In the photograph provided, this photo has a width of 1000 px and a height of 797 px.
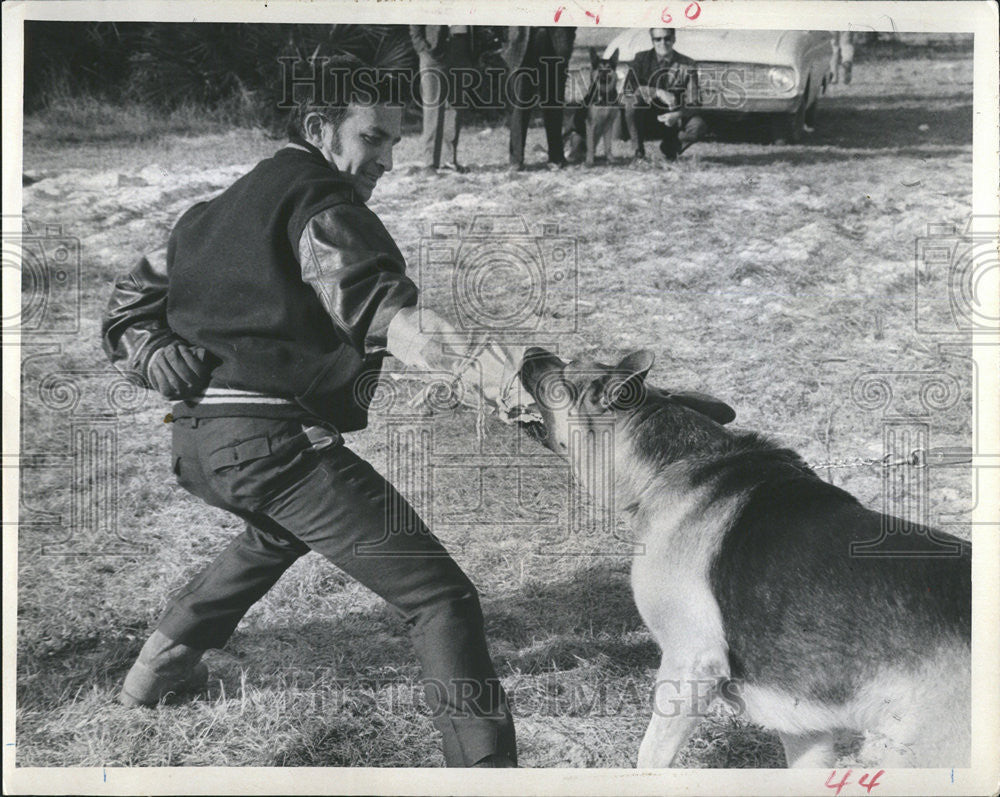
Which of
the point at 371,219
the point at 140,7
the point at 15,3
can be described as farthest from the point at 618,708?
the point at 15,3

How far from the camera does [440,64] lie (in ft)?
13.9

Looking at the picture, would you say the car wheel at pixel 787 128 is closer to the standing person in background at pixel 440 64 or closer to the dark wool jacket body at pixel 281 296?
the standing person in background at pixel 440 64

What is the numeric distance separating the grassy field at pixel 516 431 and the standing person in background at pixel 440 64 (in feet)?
0.67

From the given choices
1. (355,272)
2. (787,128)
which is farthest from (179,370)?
(787,128)

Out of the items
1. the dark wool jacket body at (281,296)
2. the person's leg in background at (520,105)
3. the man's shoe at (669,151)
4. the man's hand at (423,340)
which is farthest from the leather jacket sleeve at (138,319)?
the man's shoe at (669,151)

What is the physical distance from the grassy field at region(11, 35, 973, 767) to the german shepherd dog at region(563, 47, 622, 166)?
12cm

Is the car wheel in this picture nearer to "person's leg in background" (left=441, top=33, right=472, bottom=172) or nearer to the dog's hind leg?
"person's leg in background" (left=441, top=33, right=472, bottom=172)

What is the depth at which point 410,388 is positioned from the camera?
4.12 m

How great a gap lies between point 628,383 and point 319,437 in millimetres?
1191

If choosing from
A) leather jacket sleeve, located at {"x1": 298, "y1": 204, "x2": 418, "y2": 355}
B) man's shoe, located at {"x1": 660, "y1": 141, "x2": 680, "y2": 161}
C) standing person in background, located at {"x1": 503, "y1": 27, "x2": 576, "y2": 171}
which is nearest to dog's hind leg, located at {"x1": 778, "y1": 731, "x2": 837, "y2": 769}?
leather jacket sleeve, located at {"x1": 298, "y1": 204, "x2": 418, "y2": 355}

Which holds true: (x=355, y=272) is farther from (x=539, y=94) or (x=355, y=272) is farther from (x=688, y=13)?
(x=688, y=13)

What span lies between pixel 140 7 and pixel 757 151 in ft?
8.92

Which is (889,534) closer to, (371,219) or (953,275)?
(953,275)

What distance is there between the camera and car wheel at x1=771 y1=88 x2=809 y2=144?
4.44m
